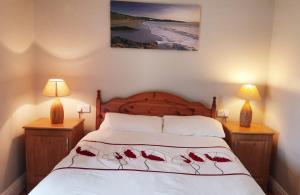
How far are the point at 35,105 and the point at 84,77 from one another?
27.3 inches

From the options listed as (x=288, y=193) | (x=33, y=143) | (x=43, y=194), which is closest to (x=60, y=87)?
(x=33, y=143)

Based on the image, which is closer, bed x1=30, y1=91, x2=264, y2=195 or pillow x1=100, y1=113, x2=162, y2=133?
bed x1=30, y1=91, x2=264, y2=195

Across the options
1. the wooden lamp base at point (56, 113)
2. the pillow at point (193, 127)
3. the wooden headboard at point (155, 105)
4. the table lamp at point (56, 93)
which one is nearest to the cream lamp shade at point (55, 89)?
the table lamp at point (56, 93)

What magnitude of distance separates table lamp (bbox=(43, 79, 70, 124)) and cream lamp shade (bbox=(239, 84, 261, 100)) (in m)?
1.99

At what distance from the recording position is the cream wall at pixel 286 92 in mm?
2744

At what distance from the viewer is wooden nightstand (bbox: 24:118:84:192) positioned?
294 centimetres

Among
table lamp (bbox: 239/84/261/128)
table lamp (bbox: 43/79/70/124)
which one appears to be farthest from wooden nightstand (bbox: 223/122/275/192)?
table lamp (bbox: 43/79/70/124)

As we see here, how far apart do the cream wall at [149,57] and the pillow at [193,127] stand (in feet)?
1.36

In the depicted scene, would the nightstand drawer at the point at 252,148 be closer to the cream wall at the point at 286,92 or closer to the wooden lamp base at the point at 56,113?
the cream wall at the point at 286,92

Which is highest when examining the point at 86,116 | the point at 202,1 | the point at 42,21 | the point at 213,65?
the point at 202,1

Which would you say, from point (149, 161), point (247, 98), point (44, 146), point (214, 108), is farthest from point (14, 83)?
point (247, 98)

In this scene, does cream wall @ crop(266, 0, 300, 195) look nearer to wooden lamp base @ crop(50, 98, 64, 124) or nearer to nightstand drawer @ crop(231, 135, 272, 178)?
nightstand drawer @ crop(231, 135, 272, 178)

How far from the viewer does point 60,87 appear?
3.03 meters

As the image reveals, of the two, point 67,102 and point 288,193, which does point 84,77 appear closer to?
point 67,102
